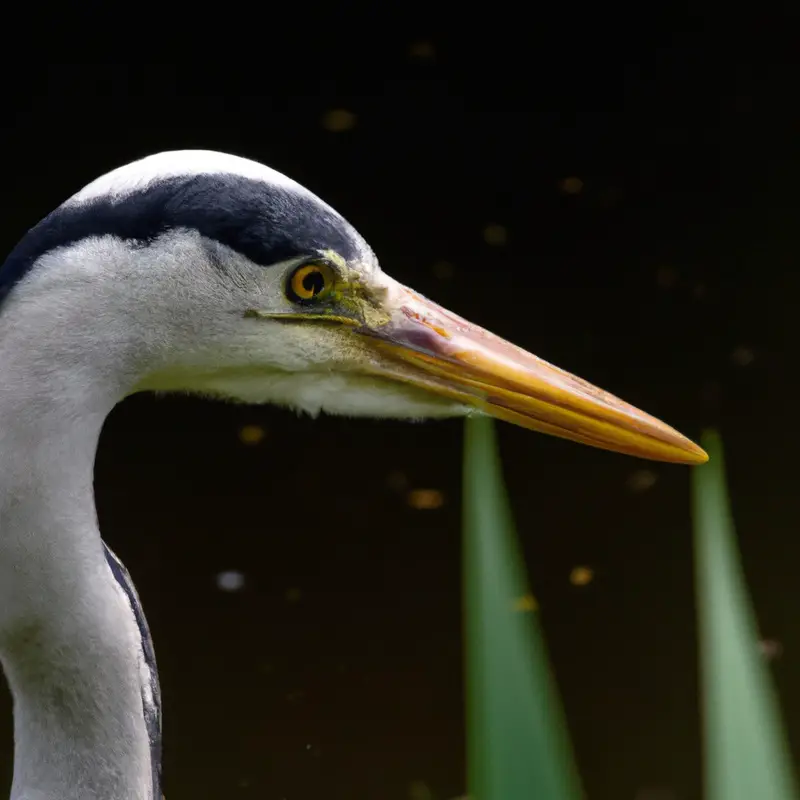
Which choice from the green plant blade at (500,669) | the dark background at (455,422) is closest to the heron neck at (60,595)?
the green plant blade at (500,669)

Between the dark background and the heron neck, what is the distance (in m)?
1.20

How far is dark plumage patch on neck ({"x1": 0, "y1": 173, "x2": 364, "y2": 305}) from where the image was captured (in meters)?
0.76

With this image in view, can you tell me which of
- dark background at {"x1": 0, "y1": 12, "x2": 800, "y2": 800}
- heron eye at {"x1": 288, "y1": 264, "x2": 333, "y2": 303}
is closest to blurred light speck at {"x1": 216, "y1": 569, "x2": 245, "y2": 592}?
dark background at {"x1": 0, "y1": 12, "x2": 800, "y2": 800}

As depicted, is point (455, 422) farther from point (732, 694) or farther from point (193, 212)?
point (732, 694)

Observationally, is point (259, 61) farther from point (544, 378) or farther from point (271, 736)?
point (271, 736)

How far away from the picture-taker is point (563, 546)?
7.46 feet

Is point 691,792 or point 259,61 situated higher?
point 259,61

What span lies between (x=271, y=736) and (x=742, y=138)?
1.46m

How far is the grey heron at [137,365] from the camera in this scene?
2.45 feet

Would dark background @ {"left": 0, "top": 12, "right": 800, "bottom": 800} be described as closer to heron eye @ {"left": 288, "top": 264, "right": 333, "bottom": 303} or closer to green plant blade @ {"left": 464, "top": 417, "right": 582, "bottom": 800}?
heron eye @ {"left": 288, "top": 264, "right": 333, "bottom": 303}

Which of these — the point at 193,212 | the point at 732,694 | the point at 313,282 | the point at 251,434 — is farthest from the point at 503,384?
the point at 251,434

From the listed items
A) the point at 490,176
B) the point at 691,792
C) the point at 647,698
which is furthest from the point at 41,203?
the point at 691,792

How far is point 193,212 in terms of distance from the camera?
0.78 metres

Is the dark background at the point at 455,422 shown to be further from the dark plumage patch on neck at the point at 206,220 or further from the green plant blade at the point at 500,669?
the green plant blade at the point at 500,669
